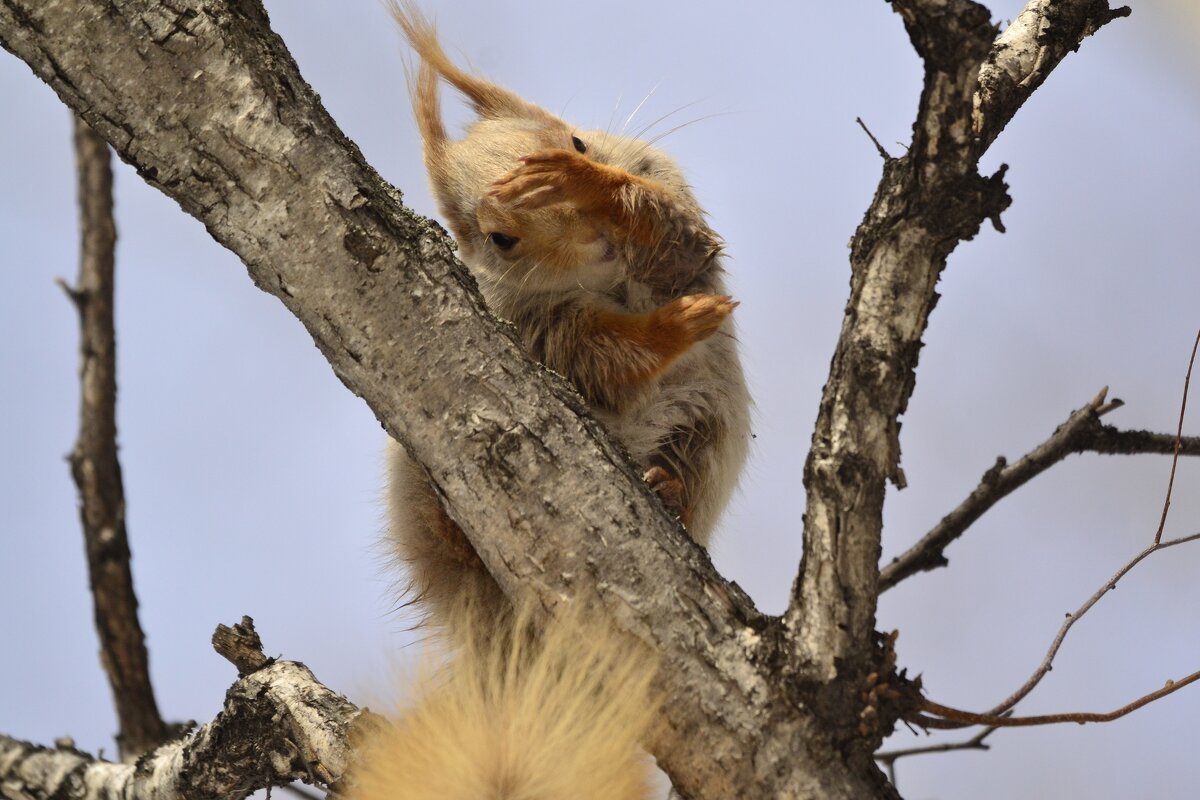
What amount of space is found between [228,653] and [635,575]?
0.69m

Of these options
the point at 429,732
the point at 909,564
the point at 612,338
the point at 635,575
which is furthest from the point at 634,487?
the point at 909,564

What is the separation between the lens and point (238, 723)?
5.21ft

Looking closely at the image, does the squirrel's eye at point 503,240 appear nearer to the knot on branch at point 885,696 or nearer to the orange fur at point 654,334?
the orange fur at point 654,334

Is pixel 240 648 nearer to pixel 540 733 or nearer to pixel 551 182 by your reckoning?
pixel 540 733

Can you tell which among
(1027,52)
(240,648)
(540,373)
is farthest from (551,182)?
(240,648)

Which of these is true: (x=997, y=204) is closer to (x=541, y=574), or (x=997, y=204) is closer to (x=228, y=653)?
(x=541, y=574)

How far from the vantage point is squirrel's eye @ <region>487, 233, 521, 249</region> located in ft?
6.39

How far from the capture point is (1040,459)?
184 cm

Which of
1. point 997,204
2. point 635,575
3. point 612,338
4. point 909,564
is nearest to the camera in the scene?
point 997,204

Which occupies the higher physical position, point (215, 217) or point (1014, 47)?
point (1014, 47)

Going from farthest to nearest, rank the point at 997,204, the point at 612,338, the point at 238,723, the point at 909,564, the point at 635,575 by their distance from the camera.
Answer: the point at 909,564 → the point at 612,338 → the point at 238,723 → the point at 635,575 → the point at 997,204

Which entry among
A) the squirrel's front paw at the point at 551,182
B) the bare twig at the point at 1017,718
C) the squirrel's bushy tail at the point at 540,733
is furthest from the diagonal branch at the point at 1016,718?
the squirrel's front paw at the point at 551,182

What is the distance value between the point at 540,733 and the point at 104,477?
1.49 m

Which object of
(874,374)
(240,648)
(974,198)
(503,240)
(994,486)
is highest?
(503,240)
